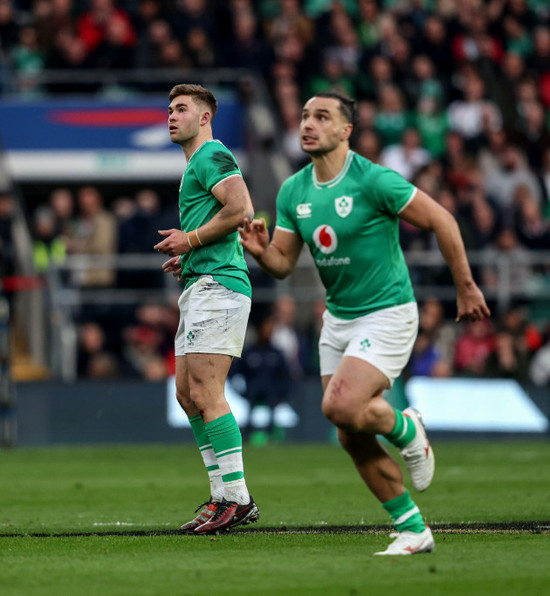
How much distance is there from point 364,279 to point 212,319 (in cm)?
138

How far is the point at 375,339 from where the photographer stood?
274 inches

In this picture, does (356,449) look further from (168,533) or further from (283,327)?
(283,327)

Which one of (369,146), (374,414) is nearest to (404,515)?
(374,414)

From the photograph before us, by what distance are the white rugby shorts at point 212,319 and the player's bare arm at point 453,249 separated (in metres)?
1.66

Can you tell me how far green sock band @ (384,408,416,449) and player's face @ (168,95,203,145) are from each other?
2457 millimetres

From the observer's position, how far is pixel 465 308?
22.4 feet

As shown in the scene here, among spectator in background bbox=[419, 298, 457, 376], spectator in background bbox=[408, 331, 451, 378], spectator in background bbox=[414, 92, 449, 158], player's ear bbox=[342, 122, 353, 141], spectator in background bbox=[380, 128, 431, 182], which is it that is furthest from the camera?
spectator in background bbox=[414, 92, 449, 158]

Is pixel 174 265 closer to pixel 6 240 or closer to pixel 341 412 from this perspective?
pixel 341 412

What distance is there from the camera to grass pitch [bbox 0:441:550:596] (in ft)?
19.9

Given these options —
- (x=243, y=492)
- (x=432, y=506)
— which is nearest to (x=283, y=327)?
(x=432, y=506)

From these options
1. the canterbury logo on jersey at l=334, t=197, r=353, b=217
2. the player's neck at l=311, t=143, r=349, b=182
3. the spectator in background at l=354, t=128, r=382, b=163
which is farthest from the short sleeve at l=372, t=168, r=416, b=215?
the spectator in background at l=354, t=128, r=382, b=163

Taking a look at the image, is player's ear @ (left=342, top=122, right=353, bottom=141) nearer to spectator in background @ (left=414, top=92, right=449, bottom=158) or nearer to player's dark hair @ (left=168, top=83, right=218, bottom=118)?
player's dark hair @ (left=168, top=83, right=218, bottom=118)

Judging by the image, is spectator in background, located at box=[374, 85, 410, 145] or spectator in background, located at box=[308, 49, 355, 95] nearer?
spectator in background, located at box=[374, 85, 410, 145]

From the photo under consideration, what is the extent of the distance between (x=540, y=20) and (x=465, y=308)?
18.2 m
